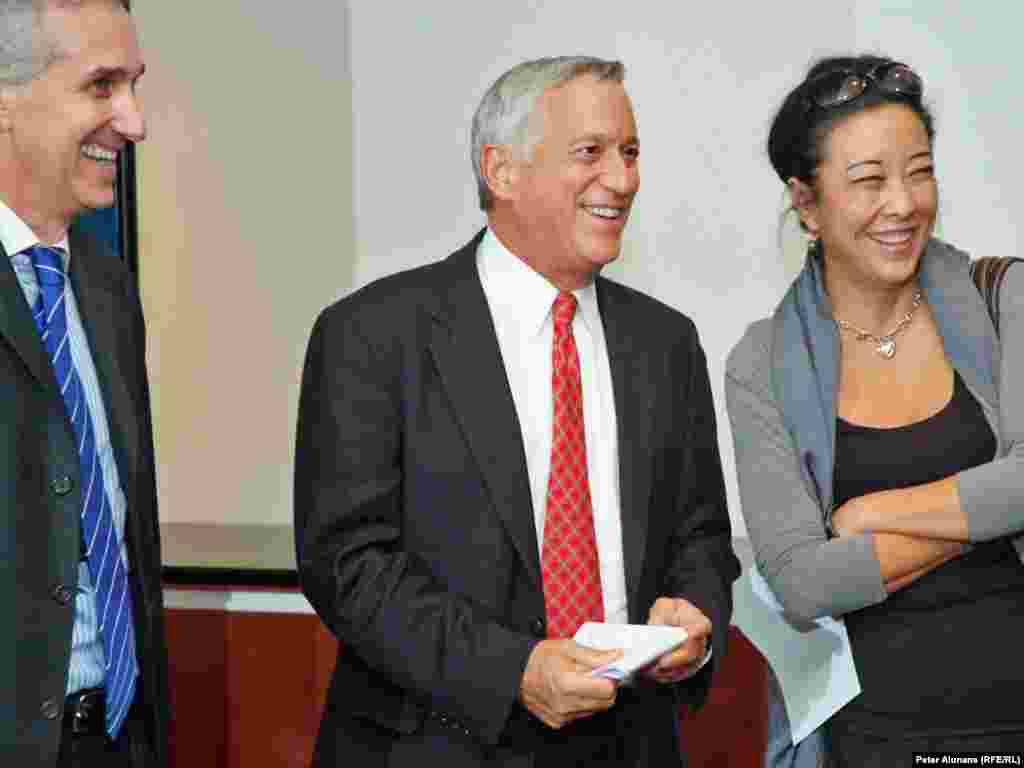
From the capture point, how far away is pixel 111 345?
2.57 metres

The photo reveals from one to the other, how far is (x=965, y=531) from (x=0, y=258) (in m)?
1.61

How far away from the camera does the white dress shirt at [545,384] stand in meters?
2.80

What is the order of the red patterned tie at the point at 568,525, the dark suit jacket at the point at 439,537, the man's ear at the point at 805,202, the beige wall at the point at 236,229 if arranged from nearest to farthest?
the dark suit jacket at the point at 439,537, the red patterned tie at the point at 568,525, the man's ear at the point at 805,202, the beige wall at the point at 236,229

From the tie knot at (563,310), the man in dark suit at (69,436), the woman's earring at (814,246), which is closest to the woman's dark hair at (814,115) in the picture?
the woman's earring at (814,246)

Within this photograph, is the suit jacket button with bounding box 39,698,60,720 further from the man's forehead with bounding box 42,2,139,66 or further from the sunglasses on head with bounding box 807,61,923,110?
the sunglasses on head with bounding box 807,61,923,110

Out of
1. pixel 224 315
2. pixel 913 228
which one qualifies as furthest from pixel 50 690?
pixel 224 315

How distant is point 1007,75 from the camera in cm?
415

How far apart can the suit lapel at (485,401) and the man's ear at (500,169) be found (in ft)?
0.63

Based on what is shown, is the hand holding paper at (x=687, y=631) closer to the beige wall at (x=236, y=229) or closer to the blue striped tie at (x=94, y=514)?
the blue striped tie at (x=94, y=514)

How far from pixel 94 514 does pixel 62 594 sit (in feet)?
0.49

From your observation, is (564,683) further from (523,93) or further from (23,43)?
(23,43)

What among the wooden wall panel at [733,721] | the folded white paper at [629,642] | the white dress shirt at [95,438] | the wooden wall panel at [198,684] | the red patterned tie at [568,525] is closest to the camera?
the white dress shirt at [95,438]

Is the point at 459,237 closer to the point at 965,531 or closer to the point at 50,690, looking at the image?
the point at 965,531

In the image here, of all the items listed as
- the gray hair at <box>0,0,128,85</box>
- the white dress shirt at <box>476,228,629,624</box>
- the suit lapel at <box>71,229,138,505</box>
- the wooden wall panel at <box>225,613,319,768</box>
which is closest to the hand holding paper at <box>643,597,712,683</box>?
the white dress shirt at <box>476,228,629,624</box>
